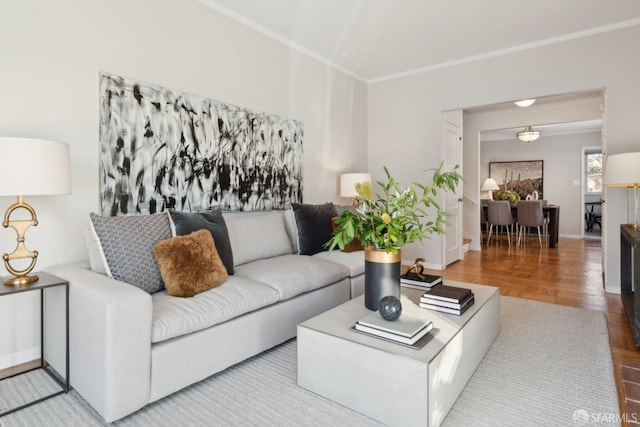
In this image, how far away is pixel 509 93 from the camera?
163 inches

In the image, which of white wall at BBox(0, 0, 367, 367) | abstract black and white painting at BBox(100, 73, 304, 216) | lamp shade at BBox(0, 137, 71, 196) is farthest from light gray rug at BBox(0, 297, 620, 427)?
abstract black and white painting at BBox(100, 73, 304, 216)

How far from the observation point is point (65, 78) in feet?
7.45

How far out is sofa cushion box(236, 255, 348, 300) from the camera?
2.37 m

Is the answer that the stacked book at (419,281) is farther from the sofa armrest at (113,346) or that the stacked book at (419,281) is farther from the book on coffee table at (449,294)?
the sofa armrest at (113,346)

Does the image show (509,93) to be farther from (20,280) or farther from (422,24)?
(20,280)

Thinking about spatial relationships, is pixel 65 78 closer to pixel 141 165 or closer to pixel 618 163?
pixel 141 165

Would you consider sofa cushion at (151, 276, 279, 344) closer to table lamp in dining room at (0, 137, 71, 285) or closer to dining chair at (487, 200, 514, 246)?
table lamp in dining room at (0, 137, 71, 285)

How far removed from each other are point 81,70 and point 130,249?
125 centimetres

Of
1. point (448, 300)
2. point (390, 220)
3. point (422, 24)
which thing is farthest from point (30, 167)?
point (422, 24)

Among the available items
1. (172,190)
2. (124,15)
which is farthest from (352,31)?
(172,190)

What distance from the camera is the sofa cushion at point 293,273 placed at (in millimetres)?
2367

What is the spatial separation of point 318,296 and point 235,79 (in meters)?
2.08

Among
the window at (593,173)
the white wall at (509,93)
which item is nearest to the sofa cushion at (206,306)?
the white wall at (509,93)

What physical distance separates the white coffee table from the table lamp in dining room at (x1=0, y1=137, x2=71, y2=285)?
55.6 inches
